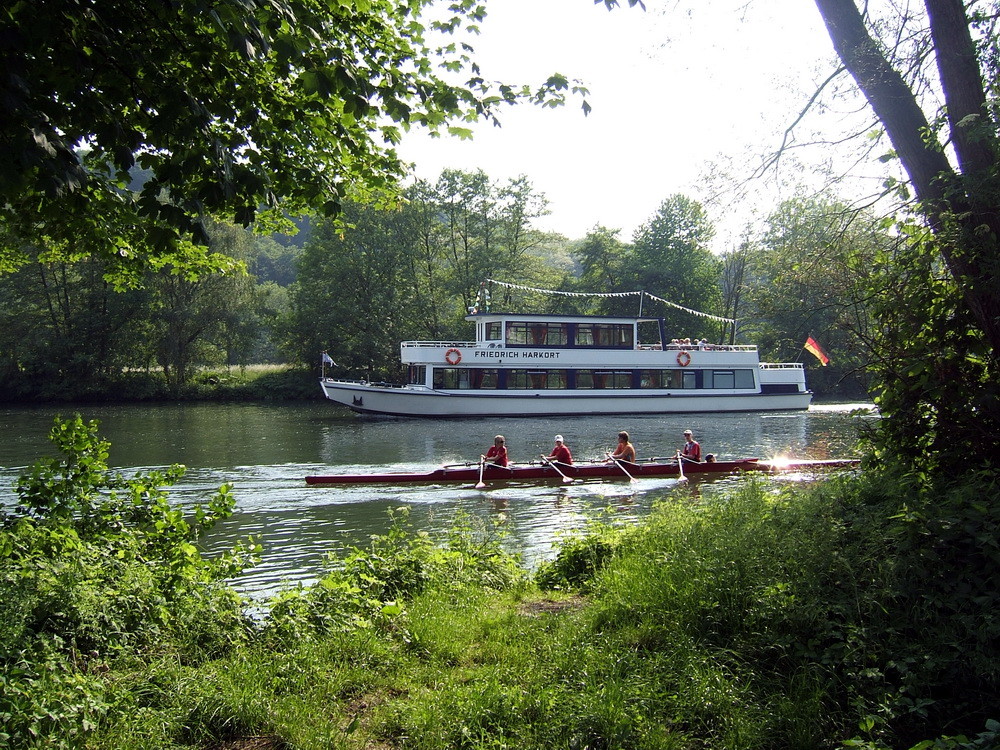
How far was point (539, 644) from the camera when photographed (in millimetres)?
4965

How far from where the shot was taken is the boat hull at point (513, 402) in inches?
1222

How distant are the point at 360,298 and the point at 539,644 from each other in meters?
43.5

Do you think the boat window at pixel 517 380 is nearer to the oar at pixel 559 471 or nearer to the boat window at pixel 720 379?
the boat window at pixel 720 379

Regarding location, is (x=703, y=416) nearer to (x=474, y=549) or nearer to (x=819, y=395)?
(x=819, y=395)

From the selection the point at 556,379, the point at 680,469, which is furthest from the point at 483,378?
the point at 680,469

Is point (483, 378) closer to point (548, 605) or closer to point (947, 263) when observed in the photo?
point (548, 605)

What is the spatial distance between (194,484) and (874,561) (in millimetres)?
14216

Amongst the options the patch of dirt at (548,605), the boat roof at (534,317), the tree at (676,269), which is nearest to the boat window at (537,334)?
the boat roof at (534,317)

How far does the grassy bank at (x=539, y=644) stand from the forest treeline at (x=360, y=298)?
109 ft

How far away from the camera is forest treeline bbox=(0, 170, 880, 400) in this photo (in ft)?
141

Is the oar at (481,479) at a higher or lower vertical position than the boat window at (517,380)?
lower

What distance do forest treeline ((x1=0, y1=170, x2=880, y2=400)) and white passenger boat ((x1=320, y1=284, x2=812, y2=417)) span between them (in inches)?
146

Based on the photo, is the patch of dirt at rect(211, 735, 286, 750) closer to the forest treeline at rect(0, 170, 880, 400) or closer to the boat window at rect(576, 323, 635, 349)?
the boat window at rect(576, 323, 635, 349)

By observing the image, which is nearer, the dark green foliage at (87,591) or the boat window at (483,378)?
the dark green foliage at (87,591)
